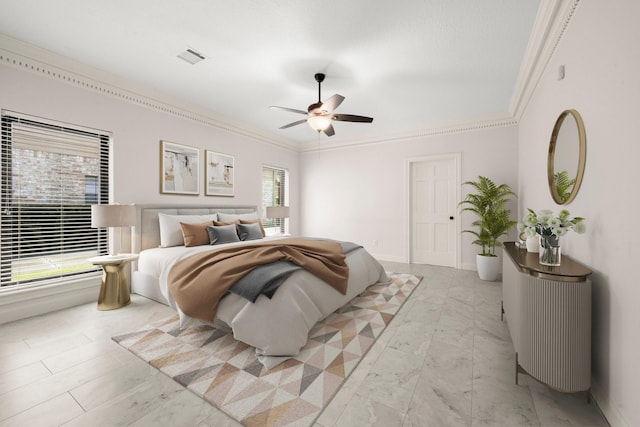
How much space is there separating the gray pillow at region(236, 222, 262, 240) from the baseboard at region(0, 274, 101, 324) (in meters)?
1.73

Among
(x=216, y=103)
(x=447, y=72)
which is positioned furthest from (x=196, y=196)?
(x=447, y=72)

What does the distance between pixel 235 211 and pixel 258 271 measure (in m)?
2.73

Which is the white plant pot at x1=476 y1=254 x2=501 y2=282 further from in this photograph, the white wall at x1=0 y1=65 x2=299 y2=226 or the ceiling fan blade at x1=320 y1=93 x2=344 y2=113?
the white wall at x1=0 y1=65 x2=299 y2=226

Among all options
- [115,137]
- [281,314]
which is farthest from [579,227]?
[115,137]

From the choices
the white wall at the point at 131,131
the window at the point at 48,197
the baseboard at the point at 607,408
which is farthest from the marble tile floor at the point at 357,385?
the white wall at the point at 131,131

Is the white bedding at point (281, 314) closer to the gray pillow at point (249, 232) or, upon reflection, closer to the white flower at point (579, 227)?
the gray pillow at point (249, 232)

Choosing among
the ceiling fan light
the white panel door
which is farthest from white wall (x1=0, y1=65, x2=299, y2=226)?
the white panel door

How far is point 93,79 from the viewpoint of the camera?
9.89 ft

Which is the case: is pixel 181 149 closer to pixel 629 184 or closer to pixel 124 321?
pixel 124 321

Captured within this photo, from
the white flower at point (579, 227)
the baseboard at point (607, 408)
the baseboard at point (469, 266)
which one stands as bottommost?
the baseboard at point (607, 408)

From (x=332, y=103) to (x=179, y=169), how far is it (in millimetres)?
2537

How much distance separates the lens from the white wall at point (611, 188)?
1.21m

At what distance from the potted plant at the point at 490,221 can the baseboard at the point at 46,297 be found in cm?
510

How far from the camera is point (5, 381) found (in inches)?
65.9
